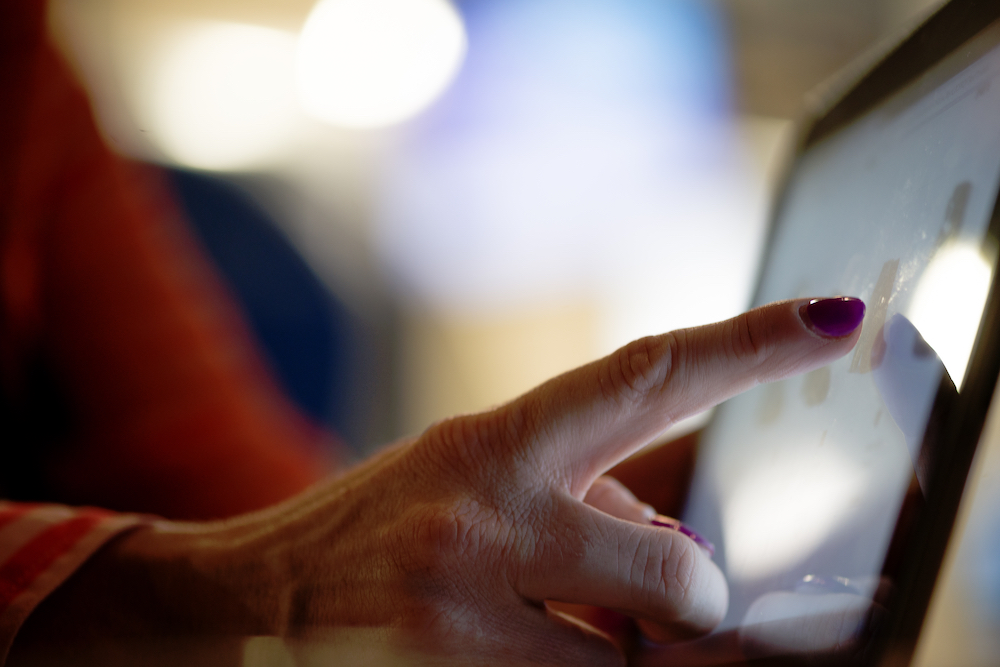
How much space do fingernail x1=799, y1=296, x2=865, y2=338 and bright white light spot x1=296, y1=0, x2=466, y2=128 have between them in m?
1.53

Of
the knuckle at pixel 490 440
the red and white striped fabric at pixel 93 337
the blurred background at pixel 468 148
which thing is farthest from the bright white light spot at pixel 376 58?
the knuckle at pixel 490 440

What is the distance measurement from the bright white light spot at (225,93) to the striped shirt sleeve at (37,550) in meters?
1.29

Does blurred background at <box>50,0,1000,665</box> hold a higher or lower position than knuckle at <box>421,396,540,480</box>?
higher

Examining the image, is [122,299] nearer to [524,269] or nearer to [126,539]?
[126,539]

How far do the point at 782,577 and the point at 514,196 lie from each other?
1.46 m

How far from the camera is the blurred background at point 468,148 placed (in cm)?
146

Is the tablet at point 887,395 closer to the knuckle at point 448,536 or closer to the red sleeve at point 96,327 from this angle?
the knuckle at point 448,536

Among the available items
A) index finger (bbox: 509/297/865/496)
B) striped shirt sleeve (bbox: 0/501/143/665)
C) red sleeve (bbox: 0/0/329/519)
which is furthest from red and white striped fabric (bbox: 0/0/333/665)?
index finger (bbox: 509/297/865/496)

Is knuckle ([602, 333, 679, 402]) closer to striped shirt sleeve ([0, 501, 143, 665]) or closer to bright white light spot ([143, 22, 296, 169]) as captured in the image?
striped shirt sleeve ([0, 501, 143, 665])

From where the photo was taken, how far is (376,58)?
1.51 meters

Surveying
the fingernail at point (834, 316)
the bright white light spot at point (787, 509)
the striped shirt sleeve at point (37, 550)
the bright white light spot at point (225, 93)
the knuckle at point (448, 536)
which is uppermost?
the bright white light spot at point (225, 93)

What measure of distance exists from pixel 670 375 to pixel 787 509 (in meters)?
0.12

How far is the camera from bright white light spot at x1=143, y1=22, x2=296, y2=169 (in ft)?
4.94

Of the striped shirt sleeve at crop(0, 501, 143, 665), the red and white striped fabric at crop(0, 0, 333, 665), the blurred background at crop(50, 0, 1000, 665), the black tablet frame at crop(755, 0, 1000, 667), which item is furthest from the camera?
the blurred background at crop(50, 0, 1000, 665)
